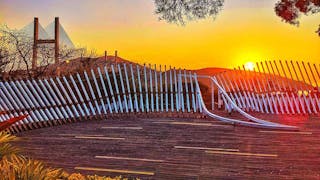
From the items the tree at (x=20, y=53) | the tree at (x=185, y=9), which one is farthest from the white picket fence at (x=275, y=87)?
the tree at (x=20, y=53)

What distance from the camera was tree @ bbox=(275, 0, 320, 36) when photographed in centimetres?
727

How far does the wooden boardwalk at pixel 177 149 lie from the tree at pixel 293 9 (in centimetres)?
203

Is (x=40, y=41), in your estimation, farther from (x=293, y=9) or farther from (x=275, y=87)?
(x=293, y=9)

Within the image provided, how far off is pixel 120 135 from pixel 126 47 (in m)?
2.52

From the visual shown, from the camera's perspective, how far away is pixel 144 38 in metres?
7.26

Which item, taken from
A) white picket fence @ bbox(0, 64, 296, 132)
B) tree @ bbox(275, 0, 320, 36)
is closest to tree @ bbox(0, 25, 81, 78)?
white picket fence @ bbox(0, 64, 296, 132)

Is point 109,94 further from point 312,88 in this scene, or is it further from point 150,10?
point 312,88

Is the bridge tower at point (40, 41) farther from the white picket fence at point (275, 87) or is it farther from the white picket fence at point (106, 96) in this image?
the white picket fence at point (275, 87)

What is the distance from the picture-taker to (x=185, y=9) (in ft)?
22.8

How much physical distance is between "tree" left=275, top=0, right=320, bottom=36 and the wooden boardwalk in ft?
6.68

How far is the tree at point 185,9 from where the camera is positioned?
6.93 meters

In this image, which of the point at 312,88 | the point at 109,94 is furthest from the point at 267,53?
the point at 109,94

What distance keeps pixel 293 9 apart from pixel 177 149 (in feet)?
12.9

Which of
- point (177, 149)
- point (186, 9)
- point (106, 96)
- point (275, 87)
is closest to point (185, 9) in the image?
point (186, 9)
